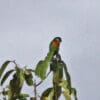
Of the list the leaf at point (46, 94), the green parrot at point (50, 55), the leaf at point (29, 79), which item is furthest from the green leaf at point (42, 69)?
the leaf at point (46, 94)

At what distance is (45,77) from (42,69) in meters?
0.10

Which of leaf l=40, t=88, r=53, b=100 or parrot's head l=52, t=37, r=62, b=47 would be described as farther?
leaf l=40, t=88, r=53, b=100

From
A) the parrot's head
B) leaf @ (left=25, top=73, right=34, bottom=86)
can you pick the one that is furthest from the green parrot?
leaf @ (left=25, top=73, right=34, bottom=86)

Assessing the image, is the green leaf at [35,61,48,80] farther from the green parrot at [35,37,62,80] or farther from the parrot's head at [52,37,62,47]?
the parrot's head at [52,37,62,47]

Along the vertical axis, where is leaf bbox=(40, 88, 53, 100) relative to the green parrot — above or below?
below

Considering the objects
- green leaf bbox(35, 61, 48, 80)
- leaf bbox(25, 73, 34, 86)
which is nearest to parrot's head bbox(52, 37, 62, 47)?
green leaf bbox(35, 61, 48, 80)

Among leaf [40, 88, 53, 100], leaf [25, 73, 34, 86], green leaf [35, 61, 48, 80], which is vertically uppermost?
green leaf [35, 61, 48, 80]

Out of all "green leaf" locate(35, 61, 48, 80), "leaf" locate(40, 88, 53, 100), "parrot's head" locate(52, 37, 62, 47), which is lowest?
"leaf" locate(40, 88, 53, 100)

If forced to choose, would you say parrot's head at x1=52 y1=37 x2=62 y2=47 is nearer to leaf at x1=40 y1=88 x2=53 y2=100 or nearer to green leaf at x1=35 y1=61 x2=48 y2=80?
green leaf at x1=35 y1=61 x2=48 y2=80

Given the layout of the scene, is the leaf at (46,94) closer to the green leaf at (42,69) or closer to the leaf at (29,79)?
the leaf at (29,79)

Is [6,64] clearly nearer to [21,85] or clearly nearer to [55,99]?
[21,85]

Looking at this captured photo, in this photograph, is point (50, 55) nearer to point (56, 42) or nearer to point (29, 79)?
point (56, 42)

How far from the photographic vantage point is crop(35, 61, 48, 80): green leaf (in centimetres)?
440

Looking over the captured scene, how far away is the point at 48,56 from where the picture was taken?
451 cm
